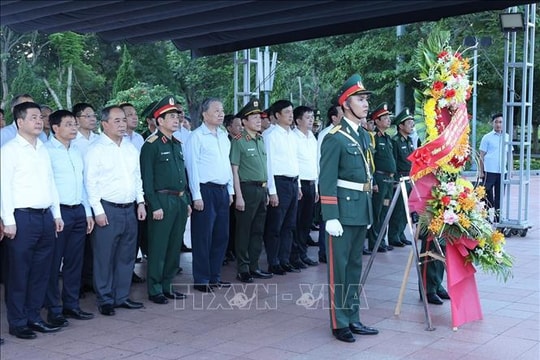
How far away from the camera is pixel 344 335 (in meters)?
4.66

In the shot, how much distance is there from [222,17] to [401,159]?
11.1ft

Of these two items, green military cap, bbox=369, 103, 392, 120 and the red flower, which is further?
green military cap, bbox=369, 103, 392, 120

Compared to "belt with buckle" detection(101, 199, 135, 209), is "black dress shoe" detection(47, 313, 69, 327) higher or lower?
lower

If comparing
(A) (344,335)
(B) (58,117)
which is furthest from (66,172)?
(A) (344,335)

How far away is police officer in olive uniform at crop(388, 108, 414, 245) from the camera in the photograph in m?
8.62

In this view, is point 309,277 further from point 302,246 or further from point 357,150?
point 357,150

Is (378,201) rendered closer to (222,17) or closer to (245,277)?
(245,277)

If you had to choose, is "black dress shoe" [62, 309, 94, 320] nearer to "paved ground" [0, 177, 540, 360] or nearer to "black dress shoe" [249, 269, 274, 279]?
"paved ground" [0, 177, 540, 360]

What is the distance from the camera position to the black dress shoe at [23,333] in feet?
15.4

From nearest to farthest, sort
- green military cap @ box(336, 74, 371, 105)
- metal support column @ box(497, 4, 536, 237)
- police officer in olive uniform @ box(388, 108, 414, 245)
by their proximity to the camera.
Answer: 1. green military cap @ box(336, 74, 371, 105)
2. police officer in olive uniform @ box(388, 108, 414, 245)
3. metal support column @ box(497, 4, 536, 237)

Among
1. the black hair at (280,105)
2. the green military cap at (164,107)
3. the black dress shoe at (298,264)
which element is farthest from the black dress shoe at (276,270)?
the green military cap at (164,107)

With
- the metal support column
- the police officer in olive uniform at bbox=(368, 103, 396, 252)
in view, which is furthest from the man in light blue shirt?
the metal support column

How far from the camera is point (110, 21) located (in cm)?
640

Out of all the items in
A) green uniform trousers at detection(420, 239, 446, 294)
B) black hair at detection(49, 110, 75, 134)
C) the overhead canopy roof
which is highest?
the overhead canopy roof
